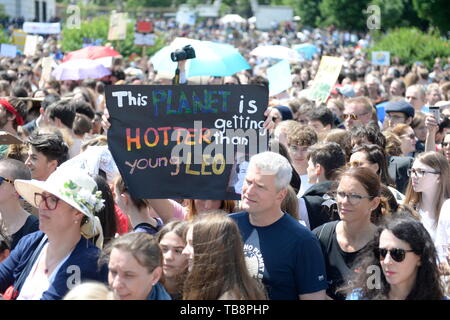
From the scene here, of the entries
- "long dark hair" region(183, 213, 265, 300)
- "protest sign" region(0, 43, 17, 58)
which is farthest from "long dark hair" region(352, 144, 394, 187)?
"protest sign" region(0, 43, 17, 58)

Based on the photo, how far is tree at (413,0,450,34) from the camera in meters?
34.2

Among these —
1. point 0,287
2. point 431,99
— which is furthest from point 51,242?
point 431,99

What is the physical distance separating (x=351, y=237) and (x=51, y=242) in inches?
70.4

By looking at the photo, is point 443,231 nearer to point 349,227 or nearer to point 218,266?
point 349,227

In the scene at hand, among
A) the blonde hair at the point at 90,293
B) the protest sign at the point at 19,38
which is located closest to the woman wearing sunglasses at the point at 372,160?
the blonde hair at the point at 90,293

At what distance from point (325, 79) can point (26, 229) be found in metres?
7.75

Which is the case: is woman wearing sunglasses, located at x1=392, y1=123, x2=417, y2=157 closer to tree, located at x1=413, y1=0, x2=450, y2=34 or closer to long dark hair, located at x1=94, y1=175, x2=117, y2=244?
long dark hair, located at x1=94, y1=175, x2=117, y2=244

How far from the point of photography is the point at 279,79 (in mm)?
12562

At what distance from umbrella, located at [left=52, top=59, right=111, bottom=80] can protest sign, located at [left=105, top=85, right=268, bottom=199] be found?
9484mm

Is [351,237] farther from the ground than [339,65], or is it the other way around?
[351,237]
